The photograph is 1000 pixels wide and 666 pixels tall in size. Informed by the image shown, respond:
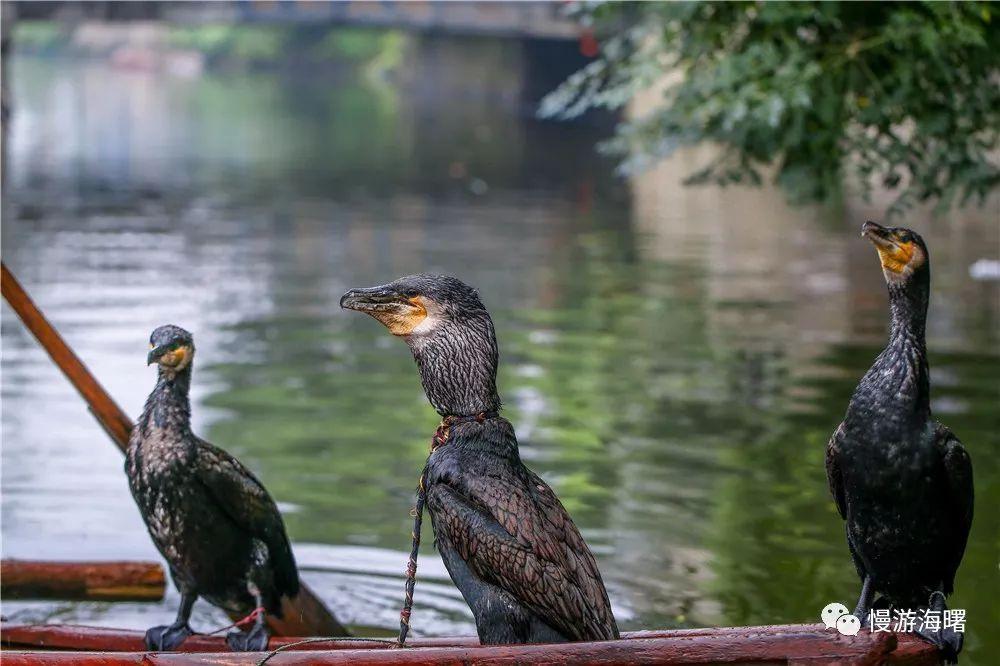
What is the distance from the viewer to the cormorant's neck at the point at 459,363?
5102mm

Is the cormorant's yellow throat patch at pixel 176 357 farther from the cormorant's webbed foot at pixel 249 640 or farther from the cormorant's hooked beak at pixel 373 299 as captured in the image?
the cormorant's hooked beak at pixel 373 299

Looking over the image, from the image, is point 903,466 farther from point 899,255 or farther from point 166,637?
point 166,637

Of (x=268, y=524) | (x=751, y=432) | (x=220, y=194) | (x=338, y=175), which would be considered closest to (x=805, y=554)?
(x=751, y=432)

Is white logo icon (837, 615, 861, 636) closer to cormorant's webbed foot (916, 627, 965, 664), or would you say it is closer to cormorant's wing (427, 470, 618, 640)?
cormorant's webbed foot (916, 627, 965, 664)

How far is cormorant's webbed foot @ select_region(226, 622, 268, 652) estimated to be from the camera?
21.5ft

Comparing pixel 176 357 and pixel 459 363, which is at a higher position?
pixel 459 363

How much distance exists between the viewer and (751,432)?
12.2 m

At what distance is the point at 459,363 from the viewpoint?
5.11 metres

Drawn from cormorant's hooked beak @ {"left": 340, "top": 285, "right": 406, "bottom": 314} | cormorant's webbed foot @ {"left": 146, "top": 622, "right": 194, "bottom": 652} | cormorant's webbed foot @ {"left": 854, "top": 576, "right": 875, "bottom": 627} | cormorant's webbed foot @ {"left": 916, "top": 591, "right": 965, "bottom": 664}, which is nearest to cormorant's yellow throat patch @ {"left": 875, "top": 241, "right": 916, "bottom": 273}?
cormorant's webbed foot @ {"left": 854, "top": 576, "right": 875, "bottom": 627}

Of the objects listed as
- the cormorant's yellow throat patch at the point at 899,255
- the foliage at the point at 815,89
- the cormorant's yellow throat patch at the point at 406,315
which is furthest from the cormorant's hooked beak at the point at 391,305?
the foliage at the point at 815,89

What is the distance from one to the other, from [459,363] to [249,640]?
202 centimetres

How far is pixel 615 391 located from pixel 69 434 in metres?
4.19

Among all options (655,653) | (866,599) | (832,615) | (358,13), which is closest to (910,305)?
(866,599)

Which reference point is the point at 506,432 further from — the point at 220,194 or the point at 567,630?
the point at 220,194
